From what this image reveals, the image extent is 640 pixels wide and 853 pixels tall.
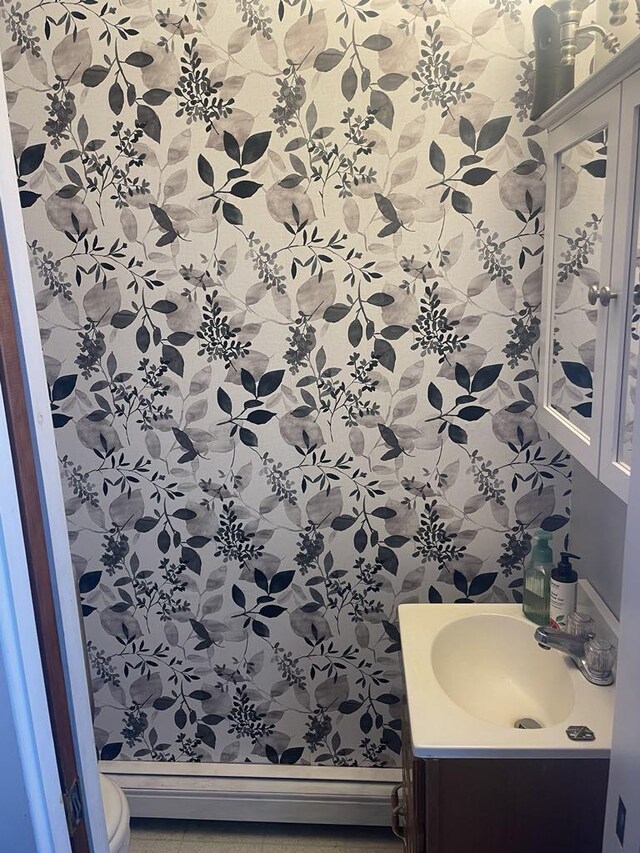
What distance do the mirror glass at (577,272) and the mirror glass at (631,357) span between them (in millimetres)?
140

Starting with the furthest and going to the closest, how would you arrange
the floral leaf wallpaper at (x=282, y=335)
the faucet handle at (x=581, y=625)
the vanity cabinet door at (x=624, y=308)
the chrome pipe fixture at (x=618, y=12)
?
the floral leaf wallpaper at (x=282, y=335) < the faucet handle at (x=581, y=625) < the chrome pipe fixture at (x=618, y=12) < the vanity cabinet door at (x=624, y=308)

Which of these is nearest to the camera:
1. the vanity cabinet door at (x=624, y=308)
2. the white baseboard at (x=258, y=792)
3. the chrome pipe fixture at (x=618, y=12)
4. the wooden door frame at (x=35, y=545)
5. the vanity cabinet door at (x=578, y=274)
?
the wooden door frame at (x=35, y=545)

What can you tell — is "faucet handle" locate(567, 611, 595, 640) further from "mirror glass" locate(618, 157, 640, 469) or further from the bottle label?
"mirror glass" locate(618, 157, 640, 469)

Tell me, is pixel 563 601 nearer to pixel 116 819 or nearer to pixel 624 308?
pixel 624 308

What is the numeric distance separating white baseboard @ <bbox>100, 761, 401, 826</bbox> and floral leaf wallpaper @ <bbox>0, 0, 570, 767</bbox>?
6 centimetres

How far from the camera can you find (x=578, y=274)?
1464 millimetres

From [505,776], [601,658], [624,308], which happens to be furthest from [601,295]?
[505,776]

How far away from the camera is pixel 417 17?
165cm

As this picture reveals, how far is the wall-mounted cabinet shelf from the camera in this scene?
1.18 metres

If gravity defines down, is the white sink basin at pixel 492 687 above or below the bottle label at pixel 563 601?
below

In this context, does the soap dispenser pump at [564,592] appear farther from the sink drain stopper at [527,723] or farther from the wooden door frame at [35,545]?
the wooden door frame at [35,545]

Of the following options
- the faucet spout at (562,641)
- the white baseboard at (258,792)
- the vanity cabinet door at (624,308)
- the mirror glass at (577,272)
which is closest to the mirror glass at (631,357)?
the vanity cabinet door at (624,308)

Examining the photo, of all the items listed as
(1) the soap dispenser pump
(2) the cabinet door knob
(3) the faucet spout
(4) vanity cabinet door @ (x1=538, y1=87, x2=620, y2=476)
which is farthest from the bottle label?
(2) the cabinet door knob

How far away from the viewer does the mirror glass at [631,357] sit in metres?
1.16
